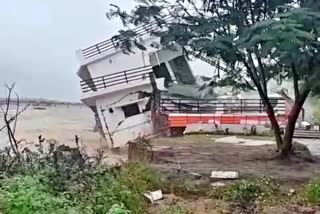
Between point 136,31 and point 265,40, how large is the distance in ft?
16.7

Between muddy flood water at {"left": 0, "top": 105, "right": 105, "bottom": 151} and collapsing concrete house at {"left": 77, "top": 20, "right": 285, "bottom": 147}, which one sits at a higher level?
collapsing concrete house at {"left": 77, "top": 20, "right": 285, "bottom": 147}

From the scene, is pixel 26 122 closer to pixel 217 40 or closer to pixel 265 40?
pixel 217 40

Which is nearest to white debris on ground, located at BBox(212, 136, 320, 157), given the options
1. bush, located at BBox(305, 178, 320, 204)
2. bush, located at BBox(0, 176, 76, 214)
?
bush, located at BBox(305, 178, 320, 204)

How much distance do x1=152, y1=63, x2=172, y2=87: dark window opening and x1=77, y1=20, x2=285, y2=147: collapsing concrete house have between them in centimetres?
4

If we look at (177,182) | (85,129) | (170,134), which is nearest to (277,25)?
(177,182)

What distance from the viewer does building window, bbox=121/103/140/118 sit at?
1859 centimetres

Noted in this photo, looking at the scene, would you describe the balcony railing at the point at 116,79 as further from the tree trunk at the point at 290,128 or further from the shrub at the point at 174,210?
the shrub at the point at 174,210

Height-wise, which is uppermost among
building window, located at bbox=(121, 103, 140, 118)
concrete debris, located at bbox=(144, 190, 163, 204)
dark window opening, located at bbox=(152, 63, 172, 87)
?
dark window opening, located at bbox=(152, 63, 172, 87)

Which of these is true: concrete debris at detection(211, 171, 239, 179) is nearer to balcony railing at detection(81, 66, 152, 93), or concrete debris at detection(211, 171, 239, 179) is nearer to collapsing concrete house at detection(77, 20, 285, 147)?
collapsing concrete house at detection(77, 20, 285, 147)

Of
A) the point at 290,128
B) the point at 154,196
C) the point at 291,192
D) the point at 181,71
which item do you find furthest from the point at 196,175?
the point at 181,71

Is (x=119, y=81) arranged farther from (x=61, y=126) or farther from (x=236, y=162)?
(x=236, y=162)

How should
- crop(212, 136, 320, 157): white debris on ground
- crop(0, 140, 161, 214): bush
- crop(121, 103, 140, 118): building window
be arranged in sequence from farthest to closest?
1. crop(121, 103, 140, 118): building window
2. crop(212, 136, 320, 157): white debris on ground
3. crop(0, 140, 161, 214): bush

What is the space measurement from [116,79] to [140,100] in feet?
3.49

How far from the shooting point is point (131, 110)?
1881cm
